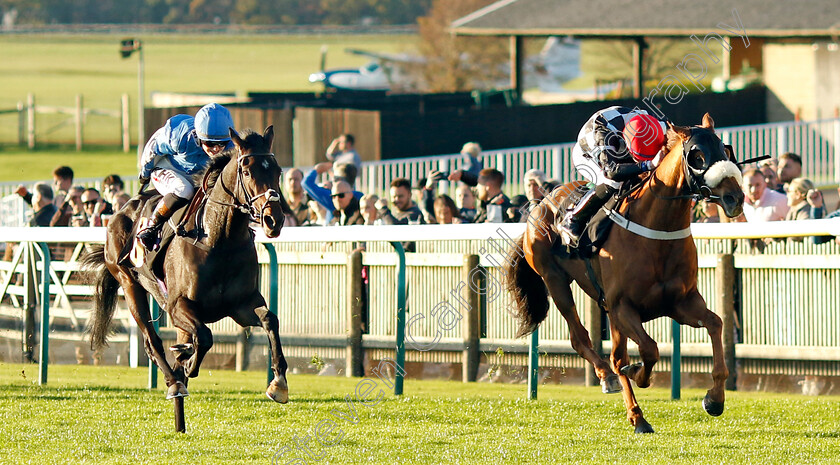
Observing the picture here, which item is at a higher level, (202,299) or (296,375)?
(202,299)

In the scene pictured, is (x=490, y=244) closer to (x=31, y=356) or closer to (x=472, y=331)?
(x=472, y=331)

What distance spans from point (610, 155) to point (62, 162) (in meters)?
28.2

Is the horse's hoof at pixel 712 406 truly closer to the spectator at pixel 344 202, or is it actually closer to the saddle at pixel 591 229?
the saddle at pixel 591 229

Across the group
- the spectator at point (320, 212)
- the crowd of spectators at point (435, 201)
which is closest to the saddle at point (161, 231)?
the crowd of spectators at point (435, 201)

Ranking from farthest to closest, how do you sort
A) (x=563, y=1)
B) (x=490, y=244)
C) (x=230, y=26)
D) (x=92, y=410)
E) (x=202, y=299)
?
1. (x=230, y=26)
2. (x=563, y=1)
3. (x=490, y=244)
4. (x=92, y=410)
5. (x=202, y=299)

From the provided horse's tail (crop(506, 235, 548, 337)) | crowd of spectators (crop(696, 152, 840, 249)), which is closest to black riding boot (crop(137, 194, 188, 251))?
horse's tail (crop(506, 235, 548, 337))

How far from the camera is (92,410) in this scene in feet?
24.0

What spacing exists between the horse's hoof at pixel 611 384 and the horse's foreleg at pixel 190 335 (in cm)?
191

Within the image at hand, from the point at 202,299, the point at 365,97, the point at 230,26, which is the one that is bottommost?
the point at 202,299

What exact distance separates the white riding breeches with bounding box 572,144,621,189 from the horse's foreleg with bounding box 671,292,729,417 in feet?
2.33

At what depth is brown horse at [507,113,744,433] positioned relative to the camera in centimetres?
572

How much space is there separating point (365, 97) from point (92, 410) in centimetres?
1796

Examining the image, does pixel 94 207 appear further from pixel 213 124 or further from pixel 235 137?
pixel 235 137

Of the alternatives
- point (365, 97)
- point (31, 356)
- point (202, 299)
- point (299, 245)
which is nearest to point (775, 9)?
point (365, 97)
